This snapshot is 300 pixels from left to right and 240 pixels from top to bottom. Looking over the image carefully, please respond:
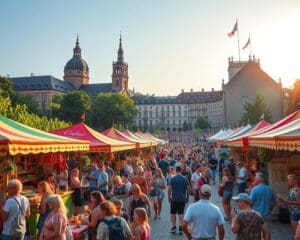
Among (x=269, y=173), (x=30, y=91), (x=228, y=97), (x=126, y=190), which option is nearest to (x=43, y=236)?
(x=126, y=190)

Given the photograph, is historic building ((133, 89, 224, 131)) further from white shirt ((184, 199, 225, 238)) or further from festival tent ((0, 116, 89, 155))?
white shirt ((184, 199, 225, 238))

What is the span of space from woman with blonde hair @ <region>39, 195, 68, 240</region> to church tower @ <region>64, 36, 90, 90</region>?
135 metres

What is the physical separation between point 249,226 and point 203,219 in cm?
70

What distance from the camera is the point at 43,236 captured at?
215 inches

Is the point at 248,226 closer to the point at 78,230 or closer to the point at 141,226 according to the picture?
the point at 141,226

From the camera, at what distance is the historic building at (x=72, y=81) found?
429ft

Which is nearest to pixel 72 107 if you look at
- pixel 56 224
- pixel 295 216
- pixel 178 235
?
pixel 178 235

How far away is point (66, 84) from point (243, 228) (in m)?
137

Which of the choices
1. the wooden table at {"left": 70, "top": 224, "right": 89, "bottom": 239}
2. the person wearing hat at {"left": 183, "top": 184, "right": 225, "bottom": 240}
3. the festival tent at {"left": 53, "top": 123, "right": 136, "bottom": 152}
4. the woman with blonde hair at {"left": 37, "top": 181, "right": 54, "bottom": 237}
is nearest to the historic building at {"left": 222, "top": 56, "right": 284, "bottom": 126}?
the festival tent at {"left": 53, "top": 123, "right": 136, "bottom": 152}

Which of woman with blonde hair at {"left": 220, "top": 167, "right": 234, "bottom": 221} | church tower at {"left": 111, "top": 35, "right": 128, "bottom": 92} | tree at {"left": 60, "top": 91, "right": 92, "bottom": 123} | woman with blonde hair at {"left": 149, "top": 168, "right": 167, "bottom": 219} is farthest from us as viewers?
church tower at {"left": 111, "top": 35, "right": 128, "bottom": 92}

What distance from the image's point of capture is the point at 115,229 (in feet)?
17.2

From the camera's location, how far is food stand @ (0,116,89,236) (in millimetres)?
7386

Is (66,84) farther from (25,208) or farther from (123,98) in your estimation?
(25,208)

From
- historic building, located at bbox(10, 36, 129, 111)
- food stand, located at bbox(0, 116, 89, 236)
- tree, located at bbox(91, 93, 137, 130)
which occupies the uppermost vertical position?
historic building, located at bbox(10, 36, 129, 111)
